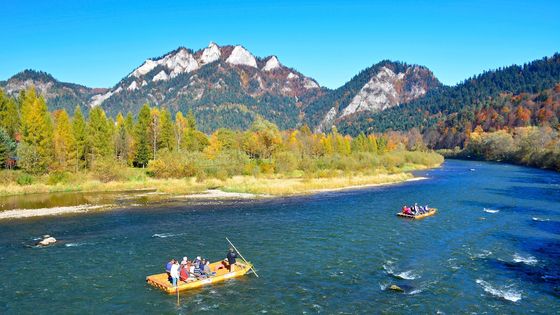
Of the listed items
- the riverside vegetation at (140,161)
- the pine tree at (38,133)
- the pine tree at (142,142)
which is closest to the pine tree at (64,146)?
the riverside vegetation at (140,161)

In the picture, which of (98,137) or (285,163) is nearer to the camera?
(98,137)

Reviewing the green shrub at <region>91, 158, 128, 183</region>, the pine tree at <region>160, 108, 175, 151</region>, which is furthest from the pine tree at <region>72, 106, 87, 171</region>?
the pine tree at <region>160, 108, 175, 151</region>

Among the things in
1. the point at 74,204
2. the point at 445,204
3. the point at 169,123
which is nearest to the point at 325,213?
the point at 445,204

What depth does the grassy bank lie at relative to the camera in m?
80.9

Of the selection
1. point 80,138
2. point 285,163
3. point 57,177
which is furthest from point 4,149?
point 285,163

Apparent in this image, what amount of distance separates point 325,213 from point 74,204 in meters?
38.7

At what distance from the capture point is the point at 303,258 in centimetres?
3881

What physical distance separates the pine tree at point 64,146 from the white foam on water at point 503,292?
286 ft

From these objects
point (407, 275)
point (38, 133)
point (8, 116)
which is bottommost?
point (407, 275)

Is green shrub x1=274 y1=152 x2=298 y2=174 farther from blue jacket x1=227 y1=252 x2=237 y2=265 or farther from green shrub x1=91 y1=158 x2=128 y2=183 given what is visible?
blue jacket x1=227 y1=252 x2=237 y2=265

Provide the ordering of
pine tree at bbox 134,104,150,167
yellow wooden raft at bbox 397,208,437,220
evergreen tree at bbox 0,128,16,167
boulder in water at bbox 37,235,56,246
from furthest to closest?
pine tree at bbox 134,104,150,167 → evergreen tree at bbox 0,128,16,167 → yellow wooden raft at bbox 397,208,437,220 → boulder in water at bbox 37,235,56,246

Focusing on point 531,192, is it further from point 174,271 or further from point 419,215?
point 174,271

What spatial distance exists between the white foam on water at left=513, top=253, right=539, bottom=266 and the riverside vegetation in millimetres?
47660

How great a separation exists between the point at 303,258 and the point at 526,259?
1963 centimetres
